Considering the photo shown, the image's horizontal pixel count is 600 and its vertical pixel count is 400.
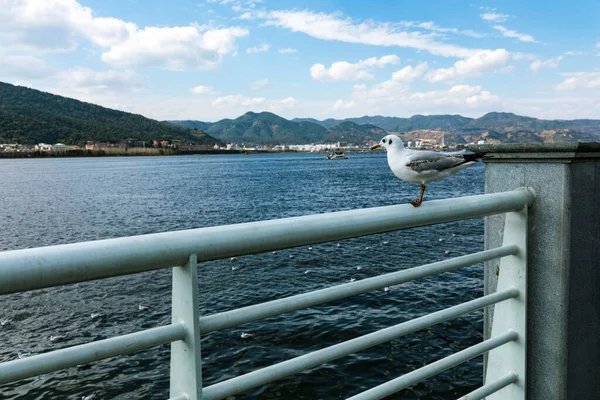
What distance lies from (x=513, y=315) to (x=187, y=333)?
5.93ft

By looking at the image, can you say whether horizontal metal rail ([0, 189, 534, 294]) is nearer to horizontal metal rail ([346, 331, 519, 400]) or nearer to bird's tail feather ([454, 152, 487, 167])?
bird's tail feather ([454, 152, 487, 167])

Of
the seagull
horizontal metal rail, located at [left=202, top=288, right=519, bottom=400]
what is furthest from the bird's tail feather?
horizontal metal rail, located at [left=202, top=288, right=519, bottom=400]

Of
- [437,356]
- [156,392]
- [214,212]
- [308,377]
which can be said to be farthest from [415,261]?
[214,212]

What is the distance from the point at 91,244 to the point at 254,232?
0.47m

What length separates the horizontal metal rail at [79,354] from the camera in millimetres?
1052

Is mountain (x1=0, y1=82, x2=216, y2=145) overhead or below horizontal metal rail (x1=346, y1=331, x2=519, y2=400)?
overhead

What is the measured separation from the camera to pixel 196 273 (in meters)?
1.39

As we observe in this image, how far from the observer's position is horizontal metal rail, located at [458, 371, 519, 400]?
215 centimetres

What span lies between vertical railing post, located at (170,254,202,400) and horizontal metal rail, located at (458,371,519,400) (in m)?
1.32

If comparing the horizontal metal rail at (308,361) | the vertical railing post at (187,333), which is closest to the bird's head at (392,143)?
the horizontal metal rail at (308,361)

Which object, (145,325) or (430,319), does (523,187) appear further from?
(145,325)

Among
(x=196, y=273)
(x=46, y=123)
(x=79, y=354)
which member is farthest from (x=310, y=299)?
(x=46, y=123)

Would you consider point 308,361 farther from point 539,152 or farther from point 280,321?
point 280,321

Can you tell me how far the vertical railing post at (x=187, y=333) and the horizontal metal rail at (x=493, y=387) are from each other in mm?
1318
